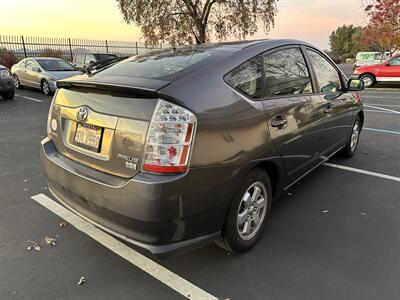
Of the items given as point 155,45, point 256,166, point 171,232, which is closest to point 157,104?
point 171,232

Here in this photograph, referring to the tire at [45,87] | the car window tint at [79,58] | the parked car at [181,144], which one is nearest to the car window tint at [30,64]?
the tire at [45,87]

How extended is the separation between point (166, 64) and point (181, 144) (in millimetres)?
967

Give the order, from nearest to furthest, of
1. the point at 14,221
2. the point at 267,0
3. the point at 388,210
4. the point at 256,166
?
the point at 256,166 < the point at 14,221 < the point at 388,210 < the point at 267,0

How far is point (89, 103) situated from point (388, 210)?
317 centimetres

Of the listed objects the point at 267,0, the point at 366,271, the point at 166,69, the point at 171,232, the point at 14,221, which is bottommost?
the point at 366,271

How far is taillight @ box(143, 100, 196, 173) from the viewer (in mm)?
2135

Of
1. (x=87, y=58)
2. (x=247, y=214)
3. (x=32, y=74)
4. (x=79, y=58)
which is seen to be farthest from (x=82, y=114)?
(x=79, y=58)

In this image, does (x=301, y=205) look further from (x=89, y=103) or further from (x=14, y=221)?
(x=14, y=221)

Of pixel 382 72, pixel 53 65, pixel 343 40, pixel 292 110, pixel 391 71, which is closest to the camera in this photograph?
pixel 292 110

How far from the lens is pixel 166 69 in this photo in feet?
8.70

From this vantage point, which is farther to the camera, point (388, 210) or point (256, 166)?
point (388, 210)

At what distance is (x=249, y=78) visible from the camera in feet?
9.12

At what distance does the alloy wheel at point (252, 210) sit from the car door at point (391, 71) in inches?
633

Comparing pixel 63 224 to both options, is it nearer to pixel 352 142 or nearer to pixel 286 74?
pixel 286 74
